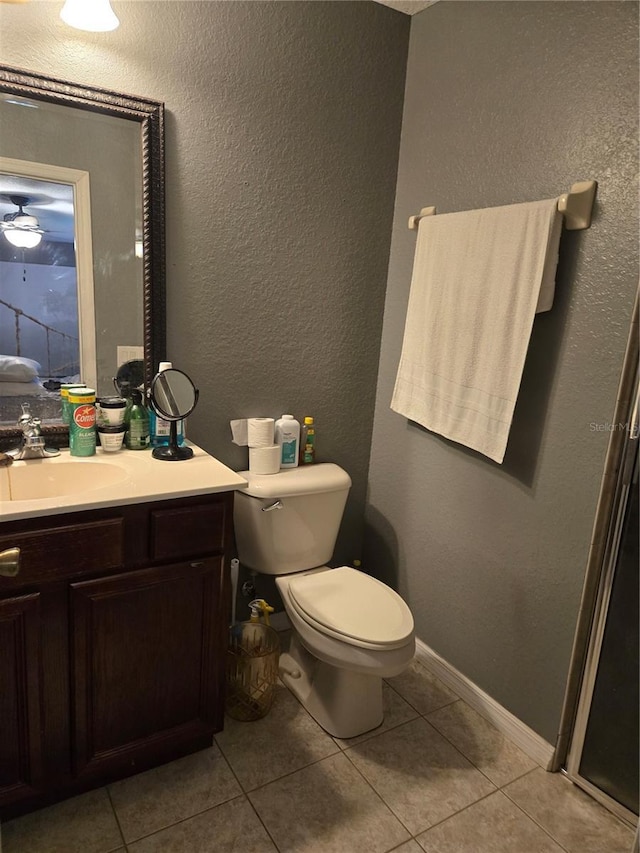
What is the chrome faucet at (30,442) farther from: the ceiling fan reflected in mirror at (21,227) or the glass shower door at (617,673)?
the glass shower door at (617,673)

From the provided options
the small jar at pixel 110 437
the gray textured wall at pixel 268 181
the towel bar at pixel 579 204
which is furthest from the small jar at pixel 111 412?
→ the towel bar at pixel 579 204

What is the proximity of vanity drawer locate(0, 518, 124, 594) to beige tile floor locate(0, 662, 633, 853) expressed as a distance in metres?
0.67

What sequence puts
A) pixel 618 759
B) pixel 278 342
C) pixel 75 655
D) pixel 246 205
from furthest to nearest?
pixel 278 342 → pixel 246 205 → pixel 618 759 → pixel 75 655

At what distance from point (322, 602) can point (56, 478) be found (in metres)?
0.87

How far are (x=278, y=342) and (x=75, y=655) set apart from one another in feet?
3.87

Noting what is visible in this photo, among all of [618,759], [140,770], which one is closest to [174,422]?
[140,770]

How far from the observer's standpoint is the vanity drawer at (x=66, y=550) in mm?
1259

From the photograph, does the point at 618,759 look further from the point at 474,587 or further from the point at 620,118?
the point at 620,118

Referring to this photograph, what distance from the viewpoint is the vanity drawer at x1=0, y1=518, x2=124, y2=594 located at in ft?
4.13

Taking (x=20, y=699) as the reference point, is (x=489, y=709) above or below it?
below

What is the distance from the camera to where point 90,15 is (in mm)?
1444

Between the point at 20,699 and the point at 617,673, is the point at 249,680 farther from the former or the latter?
the point at 617,673

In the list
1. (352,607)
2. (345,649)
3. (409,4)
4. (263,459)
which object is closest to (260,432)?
(263,459)

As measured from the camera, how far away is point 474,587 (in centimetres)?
194
